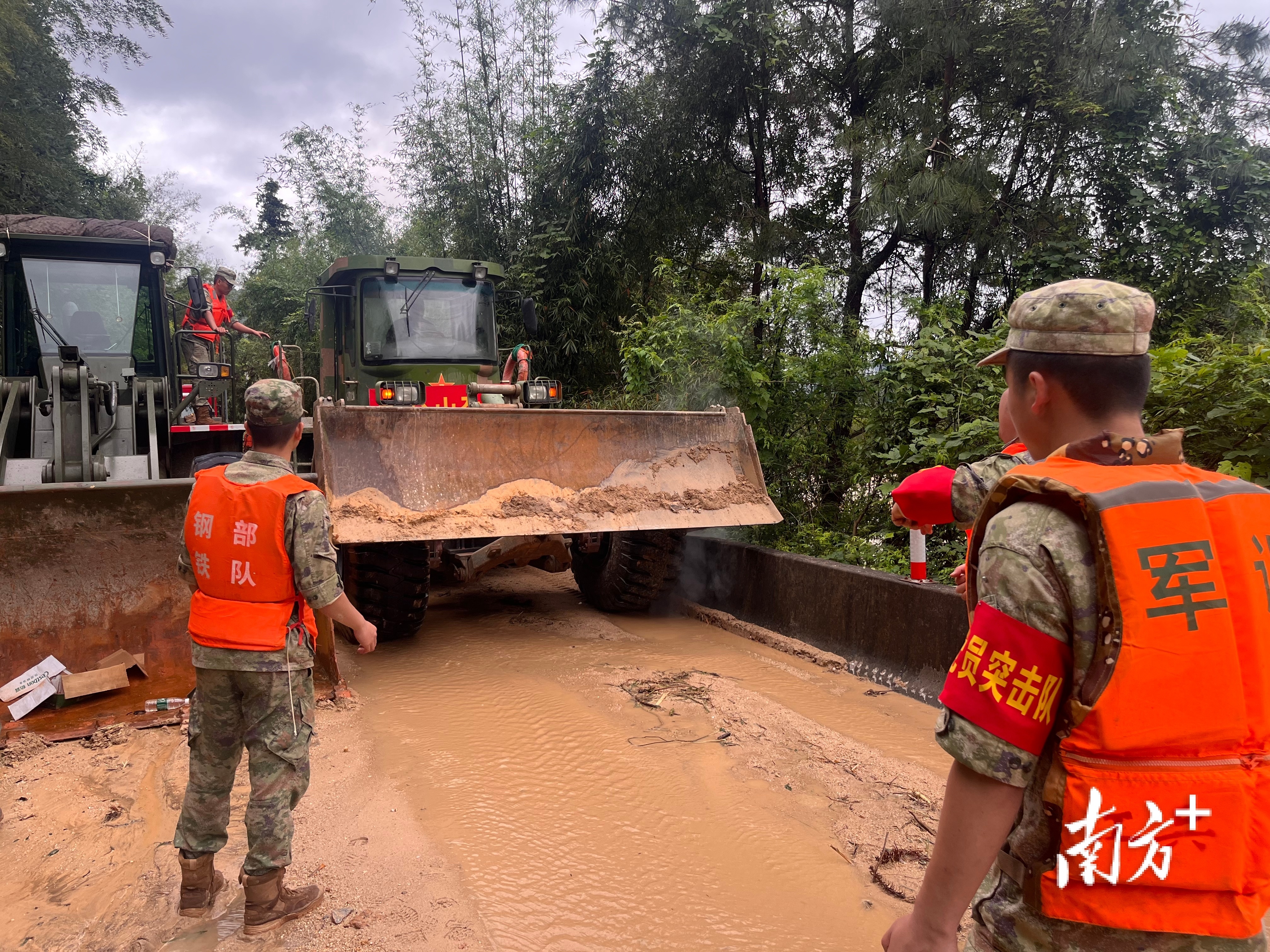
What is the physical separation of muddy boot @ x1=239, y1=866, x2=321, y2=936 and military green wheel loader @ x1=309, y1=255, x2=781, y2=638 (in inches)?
88.0

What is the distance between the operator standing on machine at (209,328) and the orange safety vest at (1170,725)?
23.1 feet

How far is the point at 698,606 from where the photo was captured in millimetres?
6309

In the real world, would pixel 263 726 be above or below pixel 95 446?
below

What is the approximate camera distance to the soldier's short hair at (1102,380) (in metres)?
1.16

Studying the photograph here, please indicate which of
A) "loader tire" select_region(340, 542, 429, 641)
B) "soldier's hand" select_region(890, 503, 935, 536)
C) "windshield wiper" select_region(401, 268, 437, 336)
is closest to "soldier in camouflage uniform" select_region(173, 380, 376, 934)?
"soldier's hand" select_region(890, 503, 935, 536)

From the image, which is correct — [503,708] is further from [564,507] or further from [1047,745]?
[1047,745]

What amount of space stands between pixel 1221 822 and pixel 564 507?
4.40 metres

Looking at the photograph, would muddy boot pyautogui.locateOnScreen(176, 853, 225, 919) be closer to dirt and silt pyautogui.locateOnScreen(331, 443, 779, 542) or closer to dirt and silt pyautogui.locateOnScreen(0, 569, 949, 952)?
dirt and silt pyautogui.locateOnScreen(0, 569, 949, 952)

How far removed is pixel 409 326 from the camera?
718 centimetres

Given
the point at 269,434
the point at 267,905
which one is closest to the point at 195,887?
the point at 267,905

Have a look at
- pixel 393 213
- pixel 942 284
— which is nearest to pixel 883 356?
pixel 942 284

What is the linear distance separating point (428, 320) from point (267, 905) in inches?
220

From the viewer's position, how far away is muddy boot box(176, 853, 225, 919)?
2496mm

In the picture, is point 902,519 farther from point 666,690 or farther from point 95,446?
point 95,446
